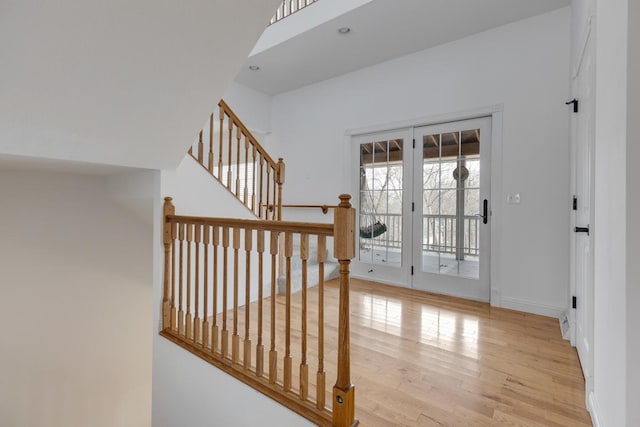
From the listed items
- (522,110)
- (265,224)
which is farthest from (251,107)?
(265,224)

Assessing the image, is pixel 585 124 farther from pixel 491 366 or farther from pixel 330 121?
pixel 330 121

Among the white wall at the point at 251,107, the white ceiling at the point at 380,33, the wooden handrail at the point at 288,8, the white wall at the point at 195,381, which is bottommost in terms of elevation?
the white wall at the point at 195,381

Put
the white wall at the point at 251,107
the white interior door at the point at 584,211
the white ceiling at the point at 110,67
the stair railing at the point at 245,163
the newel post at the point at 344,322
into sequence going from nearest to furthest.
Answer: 1. the white ceiling at the point at 110,67
2. the newel post at the point at 344,322
3. the white interior door at the point at 584,211
4. the stair railing at the point at 245,163
5. the white wall at the point at 251,107

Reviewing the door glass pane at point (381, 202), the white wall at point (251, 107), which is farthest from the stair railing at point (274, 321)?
the white wall at point (251, 107)

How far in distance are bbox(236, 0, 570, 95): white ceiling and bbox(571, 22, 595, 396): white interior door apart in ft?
3.70

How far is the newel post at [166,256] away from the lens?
2.35 meters

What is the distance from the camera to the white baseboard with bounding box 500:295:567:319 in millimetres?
2932

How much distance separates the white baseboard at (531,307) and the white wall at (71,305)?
12.1 ft

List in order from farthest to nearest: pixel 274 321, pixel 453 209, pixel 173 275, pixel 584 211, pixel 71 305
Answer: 1. pixel 453 209
2. pixel 71 305
3. pixel 173 275
4. pixel 584 211
5. pixel 274 321

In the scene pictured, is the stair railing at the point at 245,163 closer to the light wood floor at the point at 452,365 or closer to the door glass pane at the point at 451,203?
the light wood floor at the point at 452,365

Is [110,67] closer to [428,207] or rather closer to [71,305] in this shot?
[71,305]

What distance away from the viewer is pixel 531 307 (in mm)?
3051

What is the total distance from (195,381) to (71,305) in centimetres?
172

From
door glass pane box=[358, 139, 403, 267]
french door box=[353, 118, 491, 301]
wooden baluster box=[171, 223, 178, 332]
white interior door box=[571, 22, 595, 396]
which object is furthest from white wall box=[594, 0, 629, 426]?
door glass pane box=[358, 139, 403, 267]
